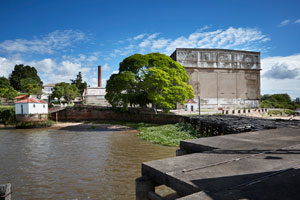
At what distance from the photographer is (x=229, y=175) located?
147 inches

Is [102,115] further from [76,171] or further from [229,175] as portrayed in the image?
[229,175]

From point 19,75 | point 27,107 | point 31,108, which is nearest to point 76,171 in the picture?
point 27,107

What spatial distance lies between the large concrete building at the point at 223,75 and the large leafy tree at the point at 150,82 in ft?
53.9

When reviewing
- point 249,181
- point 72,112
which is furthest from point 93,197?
point 72,112

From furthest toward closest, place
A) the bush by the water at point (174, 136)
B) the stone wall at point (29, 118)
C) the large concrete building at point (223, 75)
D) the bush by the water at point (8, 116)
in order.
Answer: the large concrete building at point (223, 75)
the bush by the water at point (8, 116)
the stone wall at point (29, 118)
the bush by the water at point (174, 136)

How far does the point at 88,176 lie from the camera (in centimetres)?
958

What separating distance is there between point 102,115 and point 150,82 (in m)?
19.4

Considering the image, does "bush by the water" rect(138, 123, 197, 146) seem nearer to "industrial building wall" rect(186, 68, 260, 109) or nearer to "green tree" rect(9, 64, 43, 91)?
"industrial building wall" rect(186, 68, 260, 109)

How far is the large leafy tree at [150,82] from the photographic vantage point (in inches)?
1003

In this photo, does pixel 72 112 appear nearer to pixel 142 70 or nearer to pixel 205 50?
pixel 142 70

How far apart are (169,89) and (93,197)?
19.4 m

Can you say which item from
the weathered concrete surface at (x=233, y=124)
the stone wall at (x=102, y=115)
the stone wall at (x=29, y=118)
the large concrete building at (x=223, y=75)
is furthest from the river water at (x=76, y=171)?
the large concrete building at (x=223, y=75)

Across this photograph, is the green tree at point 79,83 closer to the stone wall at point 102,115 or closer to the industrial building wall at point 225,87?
the stone wall at point 102,115

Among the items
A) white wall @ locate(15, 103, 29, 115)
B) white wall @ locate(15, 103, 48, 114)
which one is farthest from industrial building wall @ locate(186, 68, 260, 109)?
white wall @ locate(15, 103, 29, 115)
